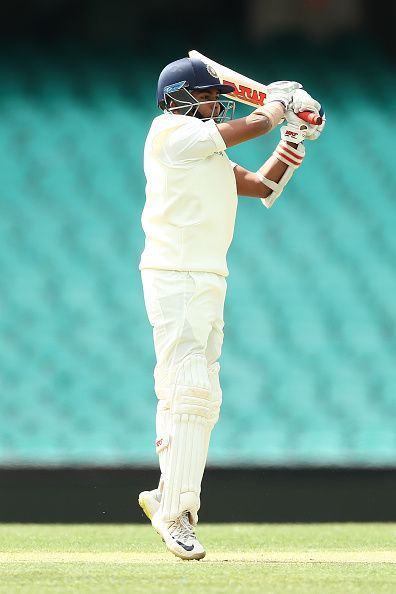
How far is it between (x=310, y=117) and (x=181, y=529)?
100 cm

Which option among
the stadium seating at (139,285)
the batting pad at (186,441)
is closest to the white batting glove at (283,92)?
the batting pad at (186,441)

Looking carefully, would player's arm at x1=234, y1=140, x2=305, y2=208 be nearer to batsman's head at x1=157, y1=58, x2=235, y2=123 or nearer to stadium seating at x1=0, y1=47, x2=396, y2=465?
batsman's head at x1=157, y1=58, x2=235, y2=123

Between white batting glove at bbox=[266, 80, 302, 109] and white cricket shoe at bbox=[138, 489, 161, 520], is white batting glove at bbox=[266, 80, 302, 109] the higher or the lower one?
the higher one

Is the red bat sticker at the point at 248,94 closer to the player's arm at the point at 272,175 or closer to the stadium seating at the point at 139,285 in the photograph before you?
the player's arm at the point at 272,175

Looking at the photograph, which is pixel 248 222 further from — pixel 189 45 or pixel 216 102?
pixel 216 102

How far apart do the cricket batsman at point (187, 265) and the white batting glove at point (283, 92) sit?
0.03 meters

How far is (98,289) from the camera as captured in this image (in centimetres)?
571

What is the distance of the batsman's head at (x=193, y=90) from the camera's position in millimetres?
3219

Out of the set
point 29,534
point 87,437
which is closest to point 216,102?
point 29,534

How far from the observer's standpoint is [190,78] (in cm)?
321

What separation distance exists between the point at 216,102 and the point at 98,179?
2.82 m

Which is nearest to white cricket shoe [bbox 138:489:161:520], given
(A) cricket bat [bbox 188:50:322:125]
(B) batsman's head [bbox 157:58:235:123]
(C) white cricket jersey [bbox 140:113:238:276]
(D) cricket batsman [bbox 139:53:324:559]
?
(D) cricket batsman [bbox 139:53:324:559]

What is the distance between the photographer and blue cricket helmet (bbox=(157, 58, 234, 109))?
322 centimetres

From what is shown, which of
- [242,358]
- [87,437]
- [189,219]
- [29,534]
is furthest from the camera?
[242,358]
